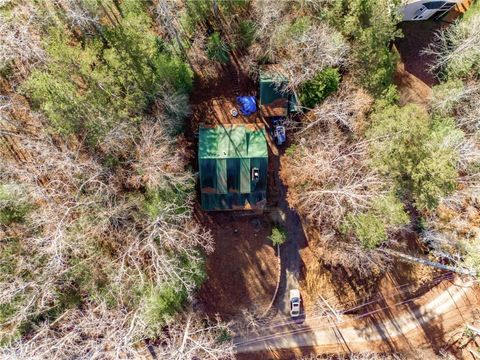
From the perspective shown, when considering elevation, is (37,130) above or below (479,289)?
above

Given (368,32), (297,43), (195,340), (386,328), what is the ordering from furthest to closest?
(386,328)
(195,340)
(297,43)
(368,32)

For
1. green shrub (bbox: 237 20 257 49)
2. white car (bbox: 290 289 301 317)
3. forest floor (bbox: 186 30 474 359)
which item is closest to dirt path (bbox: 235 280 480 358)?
forest floor (bbox: 186 30 474 359)

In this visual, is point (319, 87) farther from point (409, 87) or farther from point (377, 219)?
point (377, 219)

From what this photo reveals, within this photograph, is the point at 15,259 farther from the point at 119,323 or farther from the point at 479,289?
the point at 479,289

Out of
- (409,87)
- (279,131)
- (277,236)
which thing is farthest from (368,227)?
(409,87)

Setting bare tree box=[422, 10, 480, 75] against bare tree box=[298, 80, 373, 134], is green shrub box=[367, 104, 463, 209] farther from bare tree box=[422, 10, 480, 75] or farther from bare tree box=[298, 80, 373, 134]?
bare tree box=[422, 10, 480, 75]

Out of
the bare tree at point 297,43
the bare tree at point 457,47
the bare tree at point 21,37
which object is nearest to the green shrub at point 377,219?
the bare tree at point 297,43

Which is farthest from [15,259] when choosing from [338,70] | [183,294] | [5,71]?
[338,70]
